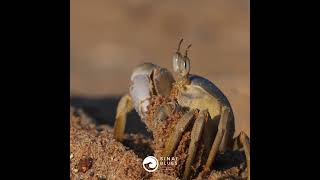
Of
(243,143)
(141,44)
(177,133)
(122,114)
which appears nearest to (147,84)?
(122,114)

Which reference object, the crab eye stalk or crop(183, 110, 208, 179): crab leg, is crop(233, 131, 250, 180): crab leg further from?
the crab eye stalk

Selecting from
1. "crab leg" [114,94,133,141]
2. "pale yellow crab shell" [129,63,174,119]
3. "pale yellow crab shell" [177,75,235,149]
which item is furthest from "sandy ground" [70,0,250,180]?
"pale yellow crab shell" [177,75,235,149]

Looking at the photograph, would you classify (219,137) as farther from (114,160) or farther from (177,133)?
(114,160)

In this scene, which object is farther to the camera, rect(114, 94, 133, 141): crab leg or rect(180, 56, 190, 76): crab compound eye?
rect(114, 94, 133, 141): crab leg
